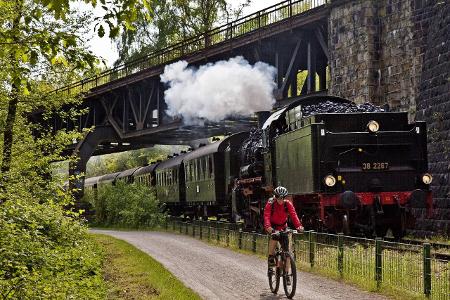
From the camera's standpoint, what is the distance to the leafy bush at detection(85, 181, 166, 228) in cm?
3405

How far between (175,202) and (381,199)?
21.1 meters

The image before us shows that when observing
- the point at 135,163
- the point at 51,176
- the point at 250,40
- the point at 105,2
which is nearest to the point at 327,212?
the point at 51,176

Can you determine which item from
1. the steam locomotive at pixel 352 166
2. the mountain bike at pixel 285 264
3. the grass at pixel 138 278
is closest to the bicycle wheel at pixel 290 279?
the mountain bike at pixel 285 264

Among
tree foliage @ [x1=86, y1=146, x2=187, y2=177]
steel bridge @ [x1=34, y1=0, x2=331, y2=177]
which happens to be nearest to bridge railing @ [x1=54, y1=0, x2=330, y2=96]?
steel bridge @ [x1=34, y1=0, x2=331, y2=177]

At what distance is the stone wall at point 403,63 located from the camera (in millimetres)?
19594

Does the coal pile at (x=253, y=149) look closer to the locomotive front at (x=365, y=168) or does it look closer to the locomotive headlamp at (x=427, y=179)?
the locomotive front at (x=365, y=168)

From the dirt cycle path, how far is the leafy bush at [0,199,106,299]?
72.9 inches

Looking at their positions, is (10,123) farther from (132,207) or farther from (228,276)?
(132,207)

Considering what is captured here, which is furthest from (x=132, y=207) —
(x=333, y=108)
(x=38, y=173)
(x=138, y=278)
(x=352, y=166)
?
(x=352, y=166)

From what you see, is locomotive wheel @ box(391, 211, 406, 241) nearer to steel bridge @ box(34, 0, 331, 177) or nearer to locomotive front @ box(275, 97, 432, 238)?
locomotive front @ box(275, 97, 432, 238)

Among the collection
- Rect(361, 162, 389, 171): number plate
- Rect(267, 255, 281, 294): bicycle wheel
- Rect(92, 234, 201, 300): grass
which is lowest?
Rect(92, 234, 201, 300): grass

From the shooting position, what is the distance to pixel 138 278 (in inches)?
590

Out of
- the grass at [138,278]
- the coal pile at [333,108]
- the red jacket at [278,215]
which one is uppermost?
the coal pile at [333,108]

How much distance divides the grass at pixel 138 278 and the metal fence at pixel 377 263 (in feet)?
9.56
